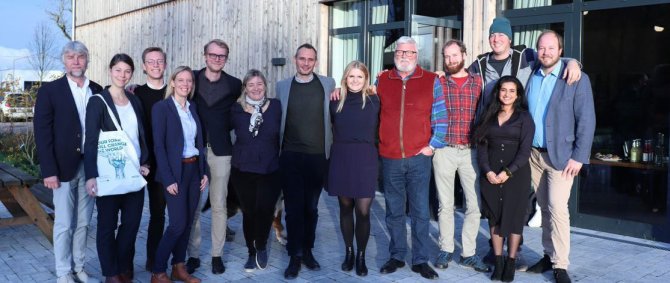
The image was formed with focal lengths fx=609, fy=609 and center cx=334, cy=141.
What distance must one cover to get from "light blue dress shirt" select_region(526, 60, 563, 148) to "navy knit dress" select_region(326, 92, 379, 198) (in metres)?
1.20

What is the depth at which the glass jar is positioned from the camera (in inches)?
254

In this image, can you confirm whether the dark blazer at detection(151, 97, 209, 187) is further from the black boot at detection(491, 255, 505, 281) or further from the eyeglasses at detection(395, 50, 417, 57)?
the black boot at detection(491, 255, 505, 281)

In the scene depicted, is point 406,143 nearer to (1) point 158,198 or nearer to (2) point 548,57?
(2) point 548,57

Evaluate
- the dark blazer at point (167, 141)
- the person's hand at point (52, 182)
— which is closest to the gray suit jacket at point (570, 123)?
the dark blazer at point (167, 141)

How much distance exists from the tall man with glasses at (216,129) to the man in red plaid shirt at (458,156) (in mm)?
1669

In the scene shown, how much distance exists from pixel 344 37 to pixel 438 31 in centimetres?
191

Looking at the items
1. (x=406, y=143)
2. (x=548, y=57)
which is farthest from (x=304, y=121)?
(x=548, y=57)

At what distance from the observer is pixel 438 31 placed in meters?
7.69

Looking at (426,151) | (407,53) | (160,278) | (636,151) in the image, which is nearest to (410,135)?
(426,151)

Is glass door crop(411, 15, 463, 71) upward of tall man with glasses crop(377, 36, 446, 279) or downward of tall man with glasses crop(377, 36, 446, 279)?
Result: upward

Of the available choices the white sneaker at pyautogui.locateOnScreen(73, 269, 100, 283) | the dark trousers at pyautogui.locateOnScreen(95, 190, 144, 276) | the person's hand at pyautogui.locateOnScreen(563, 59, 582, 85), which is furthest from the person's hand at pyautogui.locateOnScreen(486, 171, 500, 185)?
the white sneaker at pyautogui.locateOnScreen(73, 269, 100, 283)

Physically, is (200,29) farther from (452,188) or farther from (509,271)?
(509,271)

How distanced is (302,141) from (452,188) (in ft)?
4.15

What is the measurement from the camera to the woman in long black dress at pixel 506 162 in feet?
14.7
